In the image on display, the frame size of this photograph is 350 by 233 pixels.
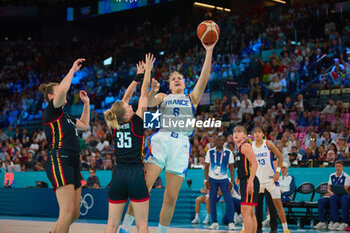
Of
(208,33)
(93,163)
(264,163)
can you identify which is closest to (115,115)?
(208,33)

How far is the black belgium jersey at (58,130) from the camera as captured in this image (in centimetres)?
588

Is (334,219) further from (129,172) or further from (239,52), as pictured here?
(239,52)

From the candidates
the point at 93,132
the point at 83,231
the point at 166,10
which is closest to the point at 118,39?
the point at 166,10

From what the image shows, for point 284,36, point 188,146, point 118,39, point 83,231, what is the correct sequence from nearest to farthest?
point 188,146
point 83,231
point 284,36
point 118,39

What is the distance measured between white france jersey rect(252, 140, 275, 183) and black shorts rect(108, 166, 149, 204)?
434 cm

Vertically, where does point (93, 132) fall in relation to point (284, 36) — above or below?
below

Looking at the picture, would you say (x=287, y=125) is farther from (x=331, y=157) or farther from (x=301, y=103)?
(x=331, y=157)

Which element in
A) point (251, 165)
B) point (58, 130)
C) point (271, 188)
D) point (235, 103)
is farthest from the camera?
point (235, 103)

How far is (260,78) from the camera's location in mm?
16797

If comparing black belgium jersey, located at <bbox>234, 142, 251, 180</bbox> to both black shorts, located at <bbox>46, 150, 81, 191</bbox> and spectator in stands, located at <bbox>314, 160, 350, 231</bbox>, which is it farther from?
spectator in stands, located at <bbox>314, 160, 350, 231</bbox>

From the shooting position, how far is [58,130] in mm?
5910

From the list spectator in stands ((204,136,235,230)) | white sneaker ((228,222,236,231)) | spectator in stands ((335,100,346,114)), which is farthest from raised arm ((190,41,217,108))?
spectator in stands ((335,100,346,114))

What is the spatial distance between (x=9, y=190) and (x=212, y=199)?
7254 millimetres

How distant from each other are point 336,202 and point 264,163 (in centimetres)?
219
